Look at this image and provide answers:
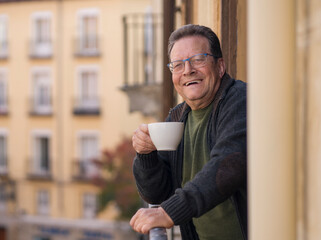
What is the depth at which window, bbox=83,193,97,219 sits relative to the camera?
21172mm

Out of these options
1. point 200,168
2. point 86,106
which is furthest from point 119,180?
point 200,168

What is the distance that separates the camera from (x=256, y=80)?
122 cm

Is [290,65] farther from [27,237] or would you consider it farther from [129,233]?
[27,237]

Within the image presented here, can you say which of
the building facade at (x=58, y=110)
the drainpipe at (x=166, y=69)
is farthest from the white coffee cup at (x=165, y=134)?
the building facade at (x=58, y=110)

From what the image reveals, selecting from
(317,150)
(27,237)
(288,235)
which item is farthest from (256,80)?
(27,237)

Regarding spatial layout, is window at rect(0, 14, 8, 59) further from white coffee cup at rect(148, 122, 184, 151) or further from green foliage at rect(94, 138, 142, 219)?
white coffee cup at rect(148, 122, 184, 151)

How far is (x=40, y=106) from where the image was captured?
73.4ft

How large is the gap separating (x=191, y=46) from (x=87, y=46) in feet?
65.8

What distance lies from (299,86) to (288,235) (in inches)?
12.8

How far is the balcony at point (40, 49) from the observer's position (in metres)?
21.9

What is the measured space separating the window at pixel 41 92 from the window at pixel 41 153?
940 millimetres

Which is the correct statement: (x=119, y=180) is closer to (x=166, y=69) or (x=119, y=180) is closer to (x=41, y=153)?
(x=41, y=153)

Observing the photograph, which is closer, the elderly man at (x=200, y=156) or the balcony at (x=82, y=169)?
the elderly man at (x=200, y=156)

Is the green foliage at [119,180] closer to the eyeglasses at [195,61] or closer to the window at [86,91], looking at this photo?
the window at [86,91]
